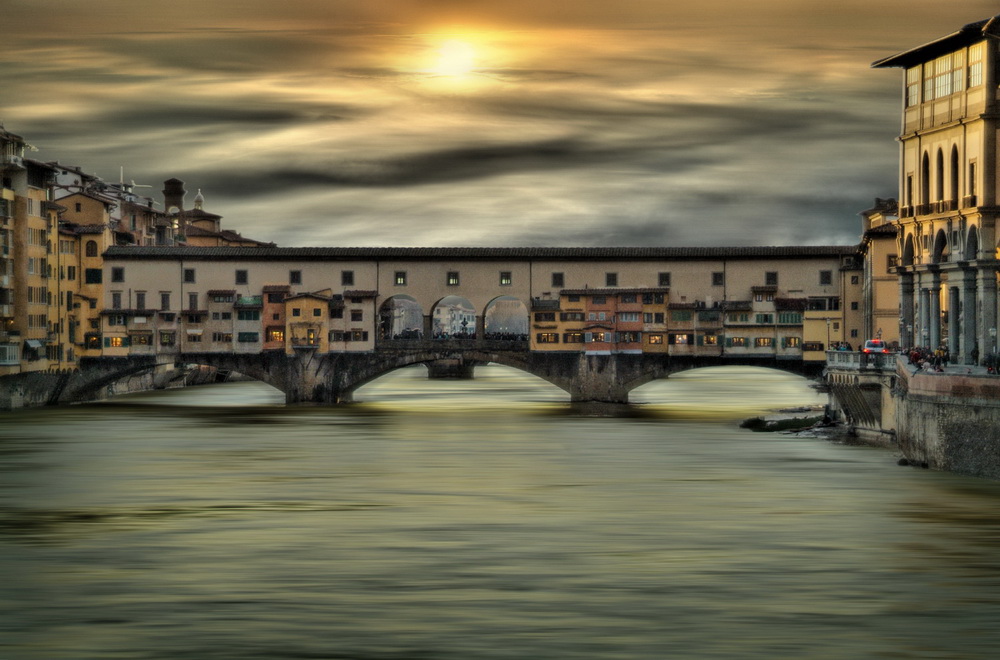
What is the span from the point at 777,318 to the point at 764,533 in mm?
38925

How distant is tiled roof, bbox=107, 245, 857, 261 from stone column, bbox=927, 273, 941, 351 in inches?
850

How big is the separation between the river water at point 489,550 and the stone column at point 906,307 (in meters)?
5.05

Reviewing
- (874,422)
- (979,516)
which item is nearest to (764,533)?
(979,516)

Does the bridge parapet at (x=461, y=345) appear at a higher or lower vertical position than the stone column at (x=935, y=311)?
lower

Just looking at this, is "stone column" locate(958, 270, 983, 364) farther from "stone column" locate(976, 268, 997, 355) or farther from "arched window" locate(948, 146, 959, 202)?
"arched window" locate(948, 146, 959, 202)

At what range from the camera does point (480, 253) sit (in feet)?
212

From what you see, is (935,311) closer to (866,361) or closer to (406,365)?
(866,361)

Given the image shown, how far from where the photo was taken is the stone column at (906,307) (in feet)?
146

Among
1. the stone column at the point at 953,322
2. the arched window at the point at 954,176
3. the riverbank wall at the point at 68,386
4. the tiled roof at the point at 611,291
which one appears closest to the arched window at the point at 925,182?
the arched window at the point at 954,176

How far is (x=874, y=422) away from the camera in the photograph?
39.8 meters

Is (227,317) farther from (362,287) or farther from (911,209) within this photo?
(911,209)

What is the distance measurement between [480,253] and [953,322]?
93.6ft

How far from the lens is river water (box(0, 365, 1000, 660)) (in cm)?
1770

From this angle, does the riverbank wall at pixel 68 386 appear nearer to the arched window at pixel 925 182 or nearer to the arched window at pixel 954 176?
the arched window at pixel 925 182
